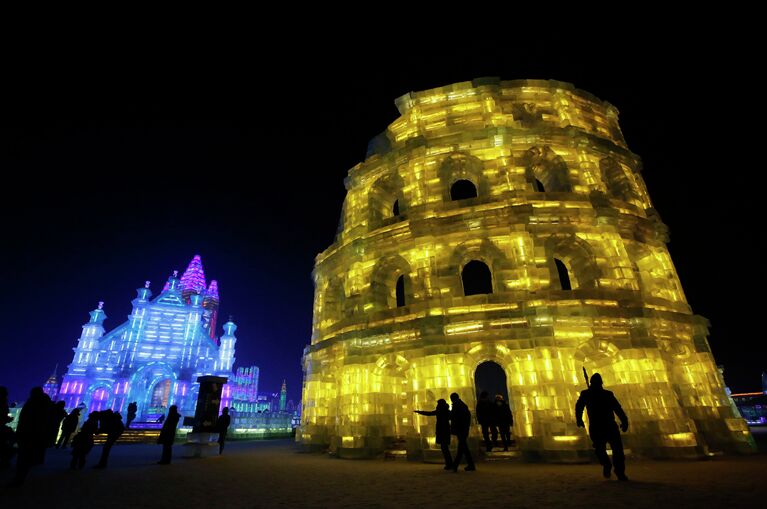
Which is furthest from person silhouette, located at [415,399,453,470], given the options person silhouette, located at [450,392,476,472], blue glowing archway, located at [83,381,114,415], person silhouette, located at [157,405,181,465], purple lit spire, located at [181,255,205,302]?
purple lit spire, located at [181,255,205,302]

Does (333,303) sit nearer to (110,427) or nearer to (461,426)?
(110,427)

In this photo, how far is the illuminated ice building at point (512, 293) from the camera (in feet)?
39.8

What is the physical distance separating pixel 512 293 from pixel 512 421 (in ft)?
15.1

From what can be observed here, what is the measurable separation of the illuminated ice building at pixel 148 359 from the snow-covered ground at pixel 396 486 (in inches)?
1811

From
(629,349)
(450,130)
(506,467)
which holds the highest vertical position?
(450,130)

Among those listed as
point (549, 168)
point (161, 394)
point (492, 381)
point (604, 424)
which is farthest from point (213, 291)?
point (604, 424)

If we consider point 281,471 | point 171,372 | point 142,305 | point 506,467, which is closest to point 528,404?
point 506,467

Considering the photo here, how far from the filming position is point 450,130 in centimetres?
1766

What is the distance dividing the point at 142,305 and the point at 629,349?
60148 millimetres

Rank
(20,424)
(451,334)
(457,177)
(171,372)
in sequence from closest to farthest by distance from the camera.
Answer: (20,424)
(451,334)
(457,177)
(171,372)

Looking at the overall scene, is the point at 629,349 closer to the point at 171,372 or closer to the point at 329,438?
the point at 329,438

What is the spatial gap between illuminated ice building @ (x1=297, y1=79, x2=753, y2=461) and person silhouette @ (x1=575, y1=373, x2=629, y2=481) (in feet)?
12.6

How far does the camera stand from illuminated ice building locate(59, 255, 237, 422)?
156 feet

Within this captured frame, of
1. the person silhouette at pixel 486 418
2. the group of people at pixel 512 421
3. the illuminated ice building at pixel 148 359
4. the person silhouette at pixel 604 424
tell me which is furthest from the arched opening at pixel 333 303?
the illuminated ice building at pixel 148 359
